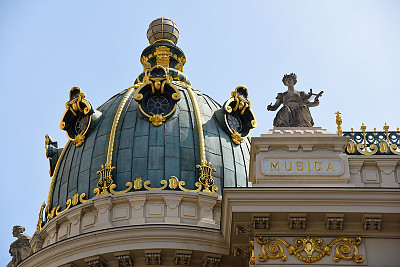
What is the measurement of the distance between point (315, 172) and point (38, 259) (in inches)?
480

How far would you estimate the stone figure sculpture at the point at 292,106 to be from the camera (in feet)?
79.3

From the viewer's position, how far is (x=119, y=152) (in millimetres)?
32344

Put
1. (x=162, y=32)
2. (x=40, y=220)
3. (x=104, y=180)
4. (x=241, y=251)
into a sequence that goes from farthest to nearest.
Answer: (x=162, y=32), (x=40, y=220), (x=104, y=180), (x=241, y=251)

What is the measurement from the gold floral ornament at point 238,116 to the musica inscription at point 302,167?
10928 millimetres

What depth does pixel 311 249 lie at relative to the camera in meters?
21.3

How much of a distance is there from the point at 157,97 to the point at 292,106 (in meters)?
10.1

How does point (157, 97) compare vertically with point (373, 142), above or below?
above

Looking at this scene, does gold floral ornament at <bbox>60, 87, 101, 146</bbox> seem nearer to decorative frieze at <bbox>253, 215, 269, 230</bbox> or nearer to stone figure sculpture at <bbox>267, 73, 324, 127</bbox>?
stone figure sculpture at <bbox>267, 73, 324, 127</bbox>

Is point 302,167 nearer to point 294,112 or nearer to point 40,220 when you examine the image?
point 294,112

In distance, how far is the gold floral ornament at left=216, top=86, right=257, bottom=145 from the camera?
33688mm

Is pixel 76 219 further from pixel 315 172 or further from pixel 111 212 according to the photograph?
pixel 315 172

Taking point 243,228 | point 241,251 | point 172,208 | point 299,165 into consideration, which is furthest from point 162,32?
point 243,228

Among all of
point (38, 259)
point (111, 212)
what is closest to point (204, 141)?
point (111, 212)

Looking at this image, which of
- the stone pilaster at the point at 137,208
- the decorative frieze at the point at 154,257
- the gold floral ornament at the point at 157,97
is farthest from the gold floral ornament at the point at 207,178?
the decorative frieze at the point at 154,257
